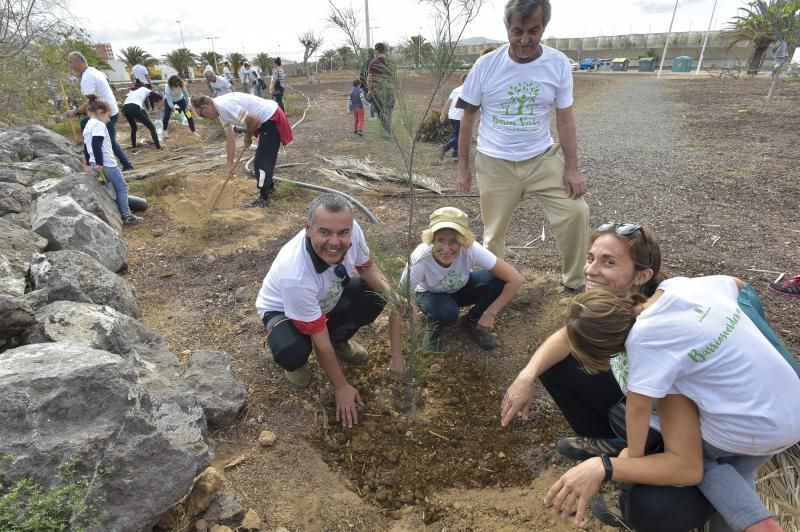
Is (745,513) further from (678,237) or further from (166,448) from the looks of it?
(678,237)

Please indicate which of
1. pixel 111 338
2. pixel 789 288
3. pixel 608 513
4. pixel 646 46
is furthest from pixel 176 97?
pixel 646 46

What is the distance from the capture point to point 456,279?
2668 millimetres

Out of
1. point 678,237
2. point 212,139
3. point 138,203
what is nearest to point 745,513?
point 678,237

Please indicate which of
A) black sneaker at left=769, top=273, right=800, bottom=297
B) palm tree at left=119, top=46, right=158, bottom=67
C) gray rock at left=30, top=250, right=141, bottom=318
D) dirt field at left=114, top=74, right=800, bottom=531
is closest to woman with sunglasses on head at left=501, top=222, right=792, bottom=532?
dirt field at left=114, top=74, right=800, bottom=531

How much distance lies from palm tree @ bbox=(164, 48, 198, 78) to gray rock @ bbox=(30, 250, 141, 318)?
96.1ft

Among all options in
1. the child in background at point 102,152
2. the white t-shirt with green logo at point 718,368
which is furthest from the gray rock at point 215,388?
the child in background at point 102,152

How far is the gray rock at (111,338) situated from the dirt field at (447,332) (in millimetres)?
387

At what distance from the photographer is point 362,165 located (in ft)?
22.2

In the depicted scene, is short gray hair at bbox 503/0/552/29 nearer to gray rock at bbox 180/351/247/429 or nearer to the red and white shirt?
the red and white shirt

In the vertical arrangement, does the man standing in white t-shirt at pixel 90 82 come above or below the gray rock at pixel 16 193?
above

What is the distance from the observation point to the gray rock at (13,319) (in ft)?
6.03

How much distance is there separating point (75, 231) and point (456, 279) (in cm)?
297

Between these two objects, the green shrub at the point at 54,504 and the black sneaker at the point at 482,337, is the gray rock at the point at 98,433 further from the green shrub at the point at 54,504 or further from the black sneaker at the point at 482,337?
the black sneaker at the point at 482,337

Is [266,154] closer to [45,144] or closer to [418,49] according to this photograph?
[45,144]
